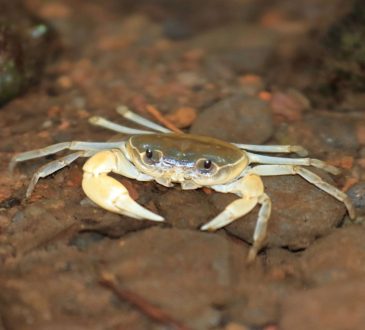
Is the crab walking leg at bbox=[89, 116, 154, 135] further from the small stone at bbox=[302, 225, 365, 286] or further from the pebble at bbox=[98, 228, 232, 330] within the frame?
the small stone at bbox=[302, 225, 365, 286]

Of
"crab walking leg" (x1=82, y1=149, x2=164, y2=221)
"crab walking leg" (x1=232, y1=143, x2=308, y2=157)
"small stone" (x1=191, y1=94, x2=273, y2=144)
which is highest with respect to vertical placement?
"crab walking leg" (x1=82, y1=149, x2=164, y2=221)

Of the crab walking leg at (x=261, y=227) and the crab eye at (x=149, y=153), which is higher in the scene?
the crab eye at (x=149, y=153)

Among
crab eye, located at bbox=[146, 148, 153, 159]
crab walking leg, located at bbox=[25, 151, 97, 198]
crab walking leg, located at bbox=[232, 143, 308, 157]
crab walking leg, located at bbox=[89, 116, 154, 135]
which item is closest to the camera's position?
crab eye, located at bbox=[146, 148, 153, 159]

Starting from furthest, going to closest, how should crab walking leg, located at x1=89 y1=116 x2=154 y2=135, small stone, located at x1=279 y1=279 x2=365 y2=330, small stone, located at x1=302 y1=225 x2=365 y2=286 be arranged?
1. crab walking leg, located at x1=89 y1=116 x2=154 y2=135
2. small stone, located at x1=302 y1=225 x2=365 y2=286
3. small stone, located at x1=279 y1=279 x2=365 y2=330

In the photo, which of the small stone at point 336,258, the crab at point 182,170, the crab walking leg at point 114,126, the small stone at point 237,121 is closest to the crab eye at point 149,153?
the crab at point 182,170

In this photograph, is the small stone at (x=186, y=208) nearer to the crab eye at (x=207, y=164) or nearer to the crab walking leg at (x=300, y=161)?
the crab eye at (x=207, y=164)

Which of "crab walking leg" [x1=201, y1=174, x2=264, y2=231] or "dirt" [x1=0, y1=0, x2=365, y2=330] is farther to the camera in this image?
"crab walking leg" [x1=201, y1=174, x2=264, y2=231]

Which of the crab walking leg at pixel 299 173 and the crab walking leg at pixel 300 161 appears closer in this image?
the crab walking leg at pixel 299 173

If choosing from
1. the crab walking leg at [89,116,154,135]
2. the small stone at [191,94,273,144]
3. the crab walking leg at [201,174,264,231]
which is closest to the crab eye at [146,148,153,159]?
the crab walking leg at [201,174,264,231]
